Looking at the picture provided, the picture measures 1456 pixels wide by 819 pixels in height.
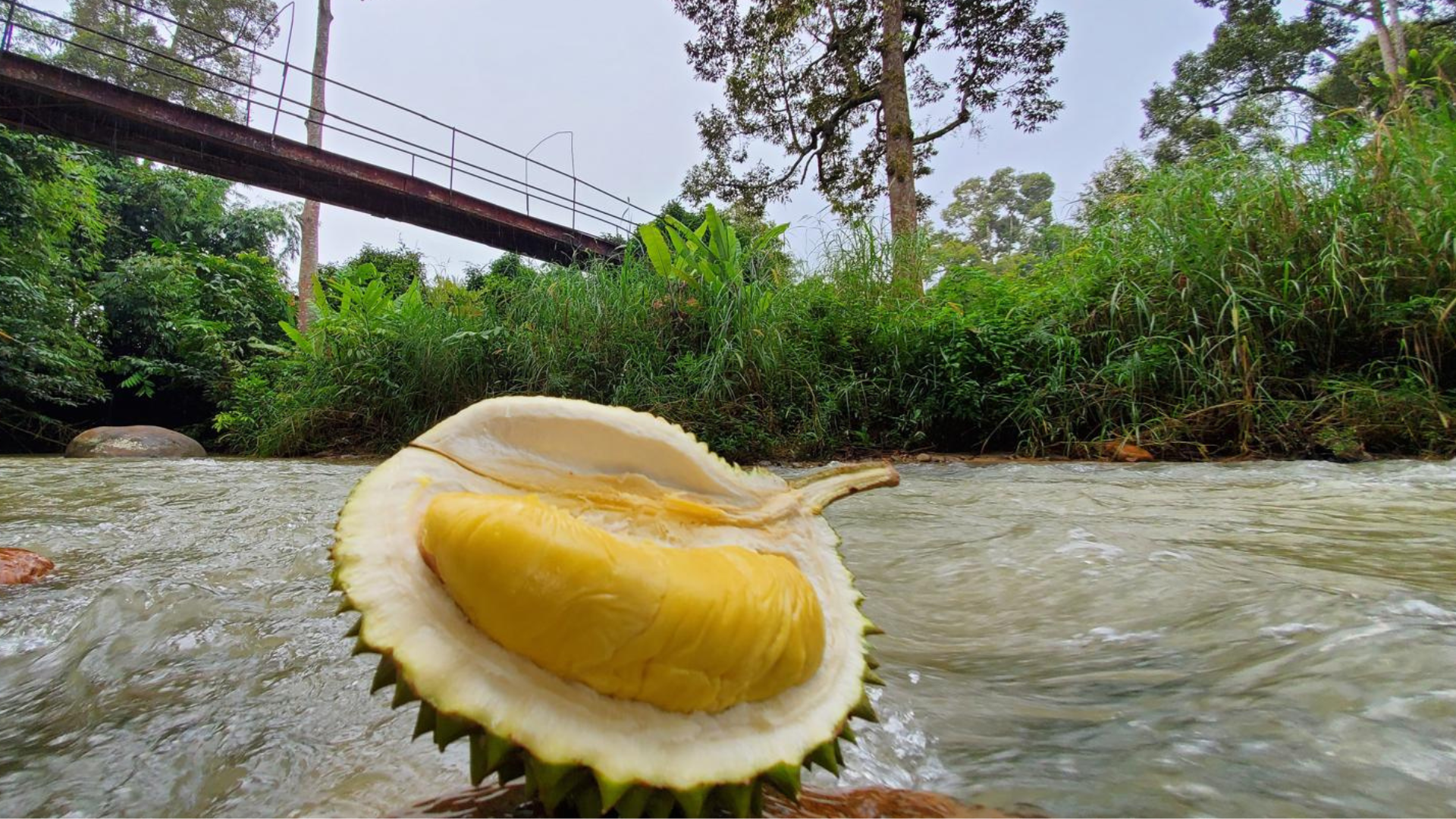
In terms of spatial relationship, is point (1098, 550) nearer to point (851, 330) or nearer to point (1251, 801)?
point (1251, 801)

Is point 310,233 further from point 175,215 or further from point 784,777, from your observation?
point 784,777

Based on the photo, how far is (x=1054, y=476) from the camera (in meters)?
3.18

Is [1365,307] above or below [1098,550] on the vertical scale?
above

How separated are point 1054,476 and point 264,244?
20272 millimetres

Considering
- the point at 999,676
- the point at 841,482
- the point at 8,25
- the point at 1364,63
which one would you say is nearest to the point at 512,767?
the point at 841,482

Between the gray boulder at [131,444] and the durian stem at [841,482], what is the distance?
9386 mm

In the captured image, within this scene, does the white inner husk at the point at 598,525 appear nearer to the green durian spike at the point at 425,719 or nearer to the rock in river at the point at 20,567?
the green durian spike at the point at 425,719

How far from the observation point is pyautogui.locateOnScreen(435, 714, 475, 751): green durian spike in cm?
42

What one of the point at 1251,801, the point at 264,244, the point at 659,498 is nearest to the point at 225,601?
the point at 659,498

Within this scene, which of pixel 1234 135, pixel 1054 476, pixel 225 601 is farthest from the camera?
pixel 1234 135

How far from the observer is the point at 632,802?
0.43 meters

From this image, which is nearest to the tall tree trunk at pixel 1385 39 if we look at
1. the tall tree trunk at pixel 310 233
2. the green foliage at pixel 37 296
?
the tall tree trunk at pixel 310 233

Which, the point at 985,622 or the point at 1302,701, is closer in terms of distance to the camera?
the point at 1302,701

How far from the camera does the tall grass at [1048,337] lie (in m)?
3.55
